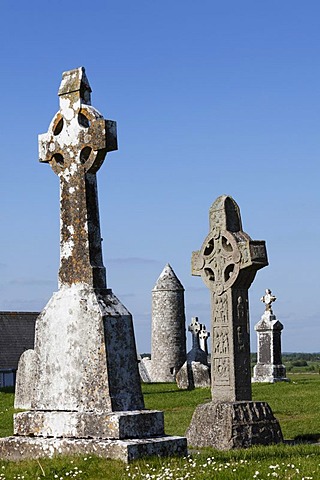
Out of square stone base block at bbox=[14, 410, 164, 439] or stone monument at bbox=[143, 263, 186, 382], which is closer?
square stone base block at bbox=[14, 410, 164, 439]

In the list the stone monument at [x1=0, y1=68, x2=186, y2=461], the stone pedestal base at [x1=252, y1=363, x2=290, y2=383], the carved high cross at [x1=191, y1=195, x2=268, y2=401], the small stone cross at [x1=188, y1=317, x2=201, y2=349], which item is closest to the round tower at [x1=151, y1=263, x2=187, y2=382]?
the small stone cross at [x1=188, y1=317, x2=201, y2=349]

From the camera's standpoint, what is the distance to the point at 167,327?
3819 centimetres

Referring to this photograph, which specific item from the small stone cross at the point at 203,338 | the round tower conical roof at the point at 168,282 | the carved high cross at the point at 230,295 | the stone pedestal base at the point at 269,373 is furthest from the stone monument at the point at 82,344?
the small stone cross at the point at 203,338

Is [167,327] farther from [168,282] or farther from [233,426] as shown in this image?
[233,426]

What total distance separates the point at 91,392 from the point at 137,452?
0.71 metres

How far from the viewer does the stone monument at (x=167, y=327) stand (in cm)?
3791

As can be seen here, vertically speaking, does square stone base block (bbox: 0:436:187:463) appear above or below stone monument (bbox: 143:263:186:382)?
below

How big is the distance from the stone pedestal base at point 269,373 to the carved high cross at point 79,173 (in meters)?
21.1

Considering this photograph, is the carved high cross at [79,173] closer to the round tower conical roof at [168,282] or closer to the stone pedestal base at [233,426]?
the stone pedestal base at [233,426]

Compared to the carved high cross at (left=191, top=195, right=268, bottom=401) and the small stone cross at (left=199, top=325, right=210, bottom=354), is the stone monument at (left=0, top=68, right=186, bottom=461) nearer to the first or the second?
the carved high cross at (left=191, top=195, right=268, bottom=401)

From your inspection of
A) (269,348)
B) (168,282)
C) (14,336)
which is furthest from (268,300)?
(14,336)

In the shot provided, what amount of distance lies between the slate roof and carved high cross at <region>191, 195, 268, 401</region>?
86.7 ft

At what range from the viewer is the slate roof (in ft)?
130

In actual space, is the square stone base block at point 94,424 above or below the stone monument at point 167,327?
below
